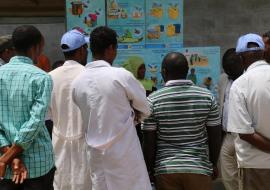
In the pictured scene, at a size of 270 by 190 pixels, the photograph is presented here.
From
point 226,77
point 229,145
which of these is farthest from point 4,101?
point 226,77

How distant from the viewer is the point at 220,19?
19.5ft

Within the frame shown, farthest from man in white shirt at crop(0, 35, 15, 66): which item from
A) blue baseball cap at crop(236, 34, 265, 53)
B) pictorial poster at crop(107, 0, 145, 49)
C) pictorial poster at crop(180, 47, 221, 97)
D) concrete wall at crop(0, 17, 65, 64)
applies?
concrete wall at crop(0, 17, 65, 64)

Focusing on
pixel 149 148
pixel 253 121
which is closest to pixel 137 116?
pixel 149 148

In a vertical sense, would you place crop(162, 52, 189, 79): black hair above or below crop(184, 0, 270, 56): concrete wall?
below

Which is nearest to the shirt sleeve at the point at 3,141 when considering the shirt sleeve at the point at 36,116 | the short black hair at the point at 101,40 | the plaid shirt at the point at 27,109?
the plaid shirt at the point at 27,109

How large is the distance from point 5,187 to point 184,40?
3588 mm

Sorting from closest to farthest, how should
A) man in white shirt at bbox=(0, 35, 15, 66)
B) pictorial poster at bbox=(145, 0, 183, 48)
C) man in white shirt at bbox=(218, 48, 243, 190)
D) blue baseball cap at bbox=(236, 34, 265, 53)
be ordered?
blue baseball cap at bbox=(236, 34, 265, 53)
man in white shirt at bbox=(0, 35, 15, 66)
man in white shirt at bbox=(218, 48, 243, 190)
pictorial poster at bbox=(145, 0, 183, 48)

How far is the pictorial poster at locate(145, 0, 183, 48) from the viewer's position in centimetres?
552

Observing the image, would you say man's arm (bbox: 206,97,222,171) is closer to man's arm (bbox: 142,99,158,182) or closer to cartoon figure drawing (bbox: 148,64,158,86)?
man's arm (bbox: 142,99,158,182)

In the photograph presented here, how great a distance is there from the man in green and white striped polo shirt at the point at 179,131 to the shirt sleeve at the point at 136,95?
7.7 inches

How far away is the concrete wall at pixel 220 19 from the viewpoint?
594cm

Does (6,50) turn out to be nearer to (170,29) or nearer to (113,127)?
(113,127)

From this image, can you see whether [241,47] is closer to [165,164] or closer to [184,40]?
[165,164]

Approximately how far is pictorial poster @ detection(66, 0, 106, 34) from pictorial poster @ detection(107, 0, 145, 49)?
5.0 inches
